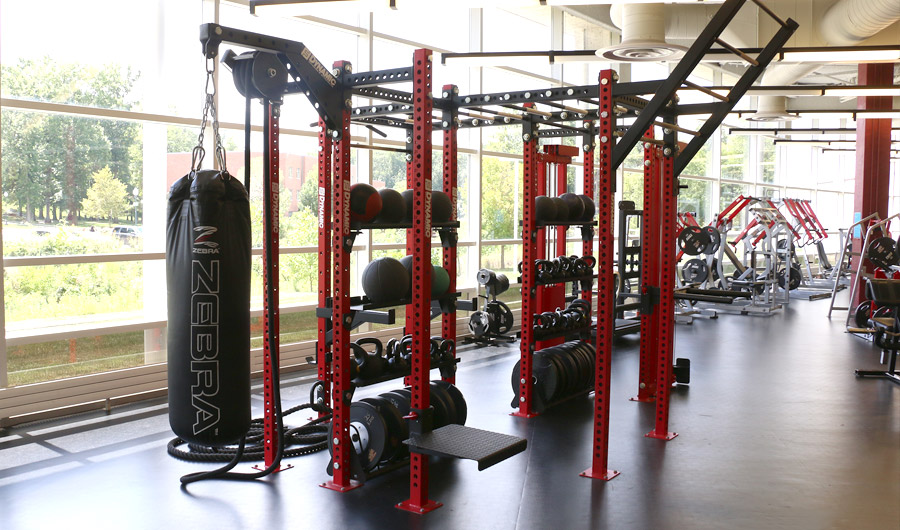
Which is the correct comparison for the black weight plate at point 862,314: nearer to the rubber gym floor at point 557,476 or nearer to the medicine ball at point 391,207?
the rubber gym floor at point 557,476

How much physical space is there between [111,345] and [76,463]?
3942mm

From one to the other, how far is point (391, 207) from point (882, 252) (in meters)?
8.85

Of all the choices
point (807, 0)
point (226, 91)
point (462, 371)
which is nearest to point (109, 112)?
point (226, 91)

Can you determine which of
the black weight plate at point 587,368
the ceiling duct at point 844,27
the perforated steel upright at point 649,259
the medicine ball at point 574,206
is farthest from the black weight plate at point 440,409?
the ceiling duct at point 844,27

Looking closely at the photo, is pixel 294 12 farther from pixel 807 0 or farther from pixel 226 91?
pixel 807 0

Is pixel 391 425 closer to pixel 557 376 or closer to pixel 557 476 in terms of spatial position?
pixel 557 476

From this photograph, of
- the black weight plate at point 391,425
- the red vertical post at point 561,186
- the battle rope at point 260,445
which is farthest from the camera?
the red vertical post at point 561,186

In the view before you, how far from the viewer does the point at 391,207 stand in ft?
14.0

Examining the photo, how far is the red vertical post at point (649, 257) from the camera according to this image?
5535mm

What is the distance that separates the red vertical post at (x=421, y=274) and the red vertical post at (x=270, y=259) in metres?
0.72

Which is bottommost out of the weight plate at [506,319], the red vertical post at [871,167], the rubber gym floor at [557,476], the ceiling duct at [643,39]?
the rubber gym floor at [557,476]

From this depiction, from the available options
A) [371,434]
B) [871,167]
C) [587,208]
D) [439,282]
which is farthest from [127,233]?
[871,167]

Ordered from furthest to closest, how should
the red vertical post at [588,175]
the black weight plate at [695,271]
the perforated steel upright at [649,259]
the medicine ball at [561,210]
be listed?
the black weight plate at [695,271]
the red vertical post at [588,175]
the medicine ball at [561,210]
the perforated steel upright at [649,259]

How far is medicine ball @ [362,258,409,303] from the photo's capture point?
13.4 feet
